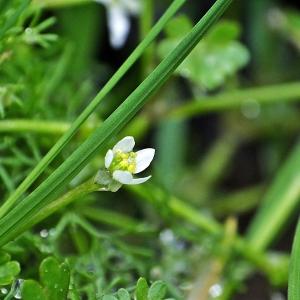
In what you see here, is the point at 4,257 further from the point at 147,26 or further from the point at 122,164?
the point at 147,26

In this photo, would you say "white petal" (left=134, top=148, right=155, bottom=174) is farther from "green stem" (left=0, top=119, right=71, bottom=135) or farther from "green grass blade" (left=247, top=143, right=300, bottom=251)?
"green grass blade" (left=247, top=143, right=300, bottom=251)

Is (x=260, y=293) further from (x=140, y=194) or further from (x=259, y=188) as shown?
(x=140, y=194)

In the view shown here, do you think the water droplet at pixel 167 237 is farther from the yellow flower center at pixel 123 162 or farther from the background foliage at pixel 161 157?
the yellow flower center at pixel 123 162

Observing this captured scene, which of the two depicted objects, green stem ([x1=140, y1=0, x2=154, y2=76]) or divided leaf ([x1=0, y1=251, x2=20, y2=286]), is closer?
divided leaf ([x1=0, y1=251, x2=20, y2=286])

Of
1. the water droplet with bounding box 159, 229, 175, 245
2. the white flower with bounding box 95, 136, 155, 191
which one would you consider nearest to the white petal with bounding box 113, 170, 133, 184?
the white flower with bounding box 95, 136, 155, 191

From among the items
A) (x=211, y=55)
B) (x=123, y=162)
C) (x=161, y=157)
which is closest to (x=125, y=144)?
(x=123, y=162)

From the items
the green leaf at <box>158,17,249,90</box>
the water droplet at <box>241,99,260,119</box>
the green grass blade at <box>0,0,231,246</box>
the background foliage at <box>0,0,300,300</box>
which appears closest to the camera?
the green grass blade at <box>0,0,231,246</box>
